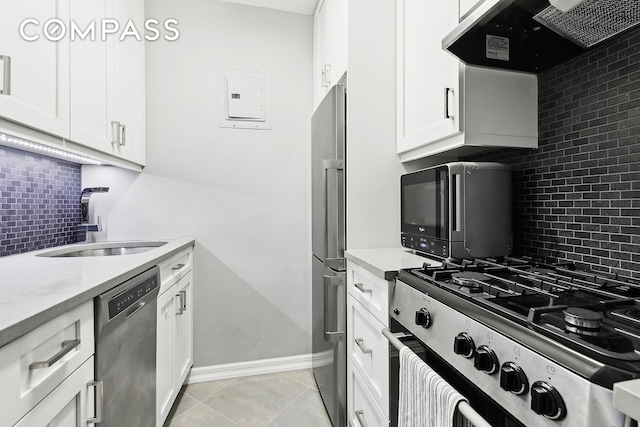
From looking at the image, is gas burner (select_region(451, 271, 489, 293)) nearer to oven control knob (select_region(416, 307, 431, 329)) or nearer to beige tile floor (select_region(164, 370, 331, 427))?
oven control knob (select_region(416, 307, 431, 329))

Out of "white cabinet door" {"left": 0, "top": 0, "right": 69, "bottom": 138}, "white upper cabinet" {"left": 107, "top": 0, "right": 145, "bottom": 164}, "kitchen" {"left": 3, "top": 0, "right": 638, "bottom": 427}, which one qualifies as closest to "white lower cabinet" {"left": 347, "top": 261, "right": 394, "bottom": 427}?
"kitchen" {"left": 3, "top": 0, "right": 638, "bottom": 427}

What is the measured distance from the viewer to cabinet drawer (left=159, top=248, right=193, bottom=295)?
Answer: 161cm

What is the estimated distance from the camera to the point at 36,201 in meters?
1.67

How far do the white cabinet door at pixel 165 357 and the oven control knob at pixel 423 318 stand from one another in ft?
3.92

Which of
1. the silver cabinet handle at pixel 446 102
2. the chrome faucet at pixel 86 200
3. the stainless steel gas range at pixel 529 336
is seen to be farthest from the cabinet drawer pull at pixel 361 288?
the chrome faucet at pixel 86 200

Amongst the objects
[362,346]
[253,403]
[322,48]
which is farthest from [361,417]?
[322,48]

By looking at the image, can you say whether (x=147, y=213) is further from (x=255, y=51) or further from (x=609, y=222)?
(x=609, y=222)

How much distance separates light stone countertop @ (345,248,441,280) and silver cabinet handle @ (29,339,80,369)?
91cm

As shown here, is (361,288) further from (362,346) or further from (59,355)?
(59,355)

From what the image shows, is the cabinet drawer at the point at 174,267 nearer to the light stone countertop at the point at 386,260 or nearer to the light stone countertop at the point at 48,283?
the light stone countertop at the point at 48,283

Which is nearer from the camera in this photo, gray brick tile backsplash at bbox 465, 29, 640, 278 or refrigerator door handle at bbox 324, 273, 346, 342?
gray brick tile backsplash at bbox 465, 29, 640, 278

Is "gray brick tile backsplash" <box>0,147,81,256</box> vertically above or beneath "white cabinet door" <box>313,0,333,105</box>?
beneath

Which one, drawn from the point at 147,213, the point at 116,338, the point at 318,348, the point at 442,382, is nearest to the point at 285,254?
the point at 318,348

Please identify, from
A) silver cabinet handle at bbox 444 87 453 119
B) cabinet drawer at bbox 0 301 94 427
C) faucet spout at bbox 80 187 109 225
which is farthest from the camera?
faucet spout at bbox 80 187 109 225
